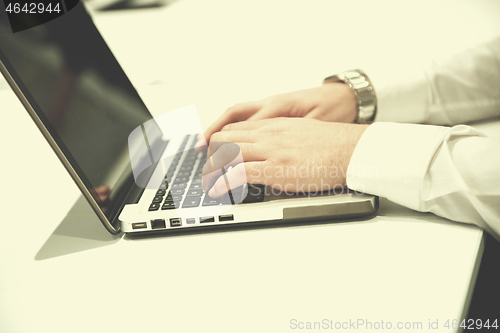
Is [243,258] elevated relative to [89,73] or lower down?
lower down

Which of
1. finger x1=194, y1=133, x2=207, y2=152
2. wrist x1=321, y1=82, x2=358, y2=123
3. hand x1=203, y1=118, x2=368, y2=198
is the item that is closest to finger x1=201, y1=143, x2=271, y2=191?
hand x1=203, y1=118, x2=368, y2=198

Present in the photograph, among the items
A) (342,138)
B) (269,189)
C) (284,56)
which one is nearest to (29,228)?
(269,189)

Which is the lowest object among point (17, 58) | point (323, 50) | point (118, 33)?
point (323, 50)

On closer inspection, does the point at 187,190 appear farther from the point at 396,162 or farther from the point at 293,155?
the point at 396,162

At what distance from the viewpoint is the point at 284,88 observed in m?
0.89

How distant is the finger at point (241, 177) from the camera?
44cm

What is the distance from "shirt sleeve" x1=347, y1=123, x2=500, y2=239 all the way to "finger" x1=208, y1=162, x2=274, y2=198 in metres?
0.11

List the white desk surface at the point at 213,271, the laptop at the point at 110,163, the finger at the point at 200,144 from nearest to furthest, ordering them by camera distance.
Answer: the white desk surface at the point at 213,271 < the laptop at the point at 110,163 < the finger at the point at 200,144

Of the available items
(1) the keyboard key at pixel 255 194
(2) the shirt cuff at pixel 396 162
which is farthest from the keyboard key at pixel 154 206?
(2) the shirt cuff at pixel 396 162

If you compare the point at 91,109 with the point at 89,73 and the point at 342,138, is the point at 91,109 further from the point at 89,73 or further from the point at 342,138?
the point at 342,138

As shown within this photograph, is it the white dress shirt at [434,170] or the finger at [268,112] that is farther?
the finger at [268,112]

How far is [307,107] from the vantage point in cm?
67

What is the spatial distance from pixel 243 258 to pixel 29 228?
0.33 m

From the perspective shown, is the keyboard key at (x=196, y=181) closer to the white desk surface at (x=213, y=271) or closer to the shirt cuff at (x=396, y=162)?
the white desk surface at (x=213, y=271)
